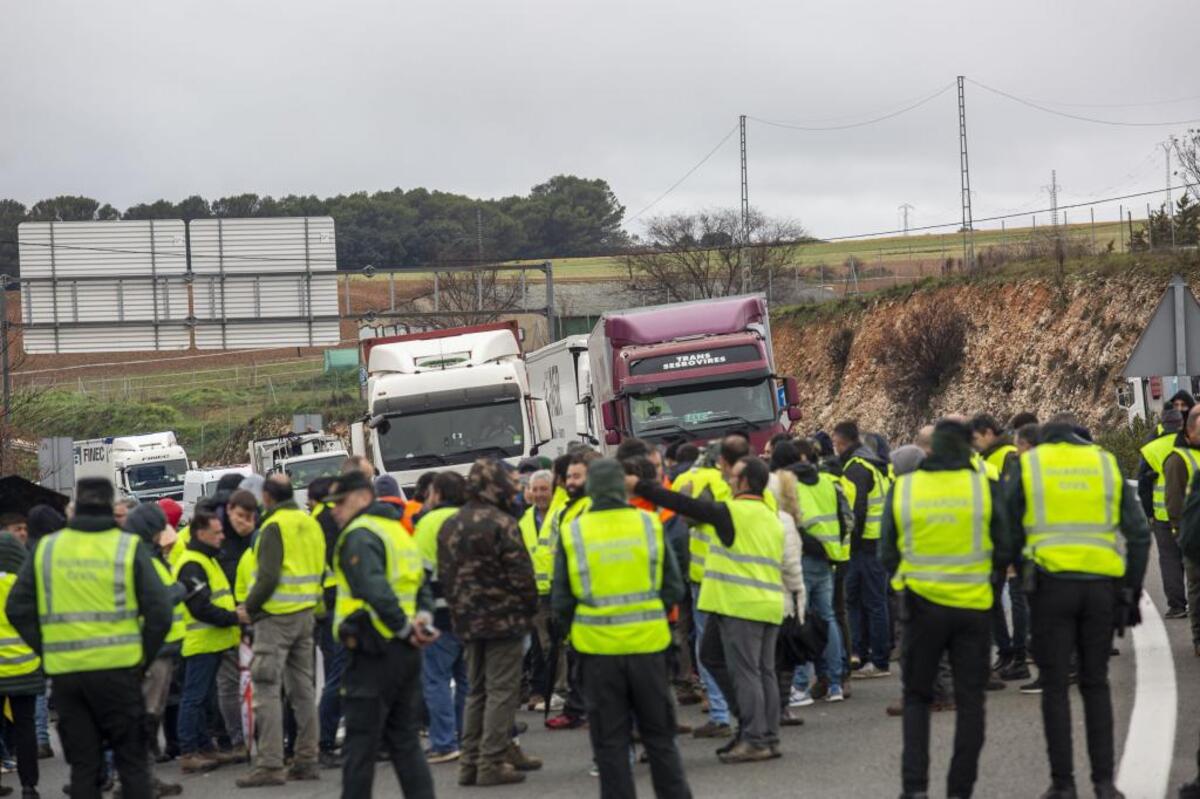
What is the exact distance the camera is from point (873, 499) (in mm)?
13383

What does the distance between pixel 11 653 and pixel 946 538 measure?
601 centimetres

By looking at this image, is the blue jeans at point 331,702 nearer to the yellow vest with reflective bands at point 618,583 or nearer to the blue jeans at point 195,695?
the blue jeans at point 195,695

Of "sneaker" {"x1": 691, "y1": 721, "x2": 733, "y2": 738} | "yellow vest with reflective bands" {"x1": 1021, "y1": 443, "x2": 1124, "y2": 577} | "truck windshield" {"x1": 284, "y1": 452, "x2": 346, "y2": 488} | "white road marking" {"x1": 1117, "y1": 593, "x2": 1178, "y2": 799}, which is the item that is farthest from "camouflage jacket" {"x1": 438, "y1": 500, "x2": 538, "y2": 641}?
"truck windshield" {"x1": 284, "y1": 452, "x2": 346, "y2": 488}

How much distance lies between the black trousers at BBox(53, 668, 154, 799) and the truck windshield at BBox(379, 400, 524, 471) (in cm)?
1619

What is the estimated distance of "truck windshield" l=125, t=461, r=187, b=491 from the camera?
46125 millimetres

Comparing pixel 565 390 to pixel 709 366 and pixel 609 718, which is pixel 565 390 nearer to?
pixel 709 366

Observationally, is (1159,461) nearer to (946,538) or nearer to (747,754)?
(747,754)

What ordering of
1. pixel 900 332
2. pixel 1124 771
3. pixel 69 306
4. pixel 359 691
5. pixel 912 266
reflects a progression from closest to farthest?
1. pixel 359 691
2. pixel 1124 771
3. pixel 69 306
4. pixel 900 332
5. pixel 912 266

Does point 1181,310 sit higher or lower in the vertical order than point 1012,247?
lower

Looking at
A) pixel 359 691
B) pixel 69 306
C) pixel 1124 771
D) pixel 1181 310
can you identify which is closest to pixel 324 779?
pixel 359 691

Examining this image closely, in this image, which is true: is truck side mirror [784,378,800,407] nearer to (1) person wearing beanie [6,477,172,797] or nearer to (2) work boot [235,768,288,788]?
(2) work boot [235,768,288,788]

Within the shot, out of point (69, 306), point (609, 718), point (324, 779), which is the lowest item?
point (324, 779)

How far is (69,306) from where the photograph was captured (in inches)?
1559

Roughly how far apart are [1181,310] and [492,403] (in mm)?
10280
